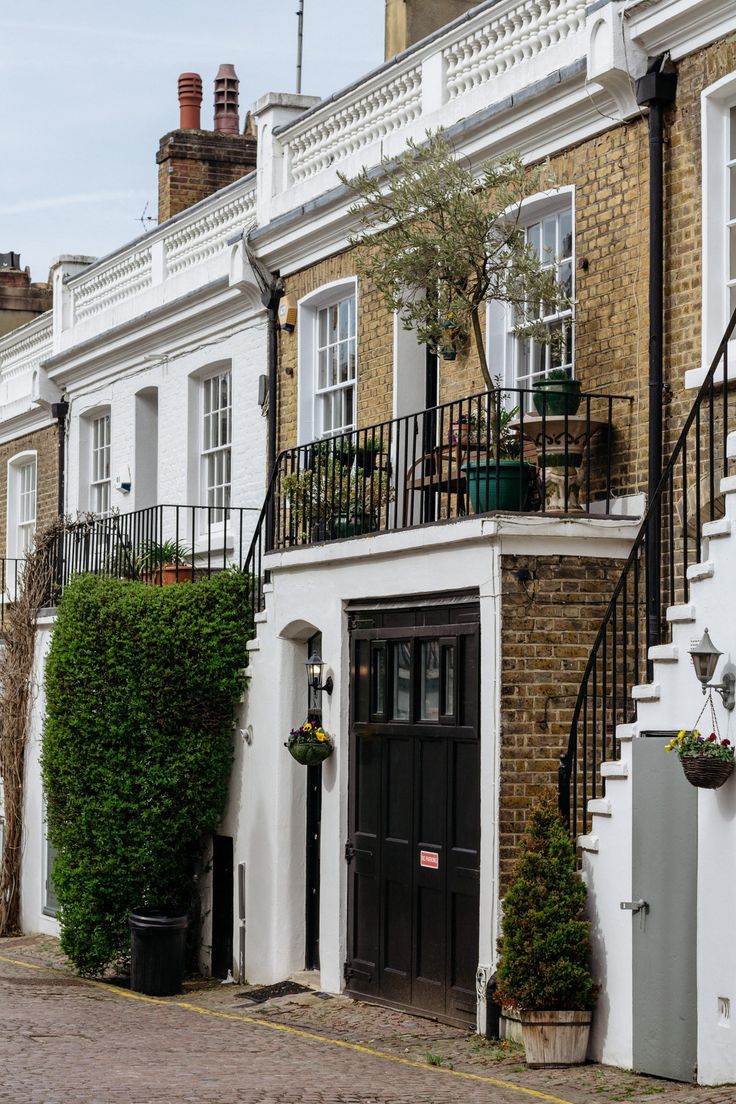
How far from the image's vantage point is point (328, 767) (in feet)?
47.8

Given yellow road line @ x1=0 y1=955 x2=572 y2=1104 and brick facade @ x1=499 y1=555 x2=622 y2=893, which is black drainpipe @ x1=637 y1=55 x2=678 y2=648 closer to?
brick facade @ x1=499 y1=555 x2=622 y2=893

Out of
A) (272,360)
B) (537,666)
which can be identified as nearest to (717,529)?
(537,666)

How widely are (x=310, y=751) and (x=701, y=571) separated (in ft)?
16.3

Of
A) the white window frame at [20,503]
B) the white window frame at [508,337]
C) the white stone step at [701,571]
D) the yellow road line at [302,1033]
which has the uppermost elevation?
the white window frame at [508,337]

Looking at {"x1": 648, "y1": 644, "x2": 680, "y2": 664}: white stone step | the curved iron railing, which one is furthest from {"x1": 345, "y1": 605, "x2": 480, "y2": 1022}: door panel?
{"x1": 648, "y1": 644, "x2": 680, "y2": 664}: white stone step

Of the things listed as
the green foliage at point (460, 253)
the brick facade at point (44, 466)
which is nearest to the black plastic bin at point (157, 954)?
the green foliage at point (460, 253)

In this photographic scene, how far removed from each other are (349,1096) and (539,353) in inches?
251

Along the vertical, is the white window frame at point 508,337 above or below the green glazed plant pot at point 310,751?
above

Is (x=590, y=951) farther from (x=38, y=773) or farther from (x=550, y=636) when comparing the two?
(x=38, y=773)

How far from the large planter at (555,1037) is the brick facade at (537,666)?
117cm

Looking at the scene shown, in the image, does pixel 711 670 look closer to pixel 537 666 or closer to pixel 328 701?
pixel 537 666

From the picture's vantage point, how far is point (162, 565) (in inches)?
712

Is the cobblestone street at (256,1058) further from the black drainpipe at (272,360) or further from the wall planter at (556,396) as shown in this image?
the black drainpipe at (272,360)

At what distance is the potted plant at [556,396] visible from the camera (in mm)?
12562
